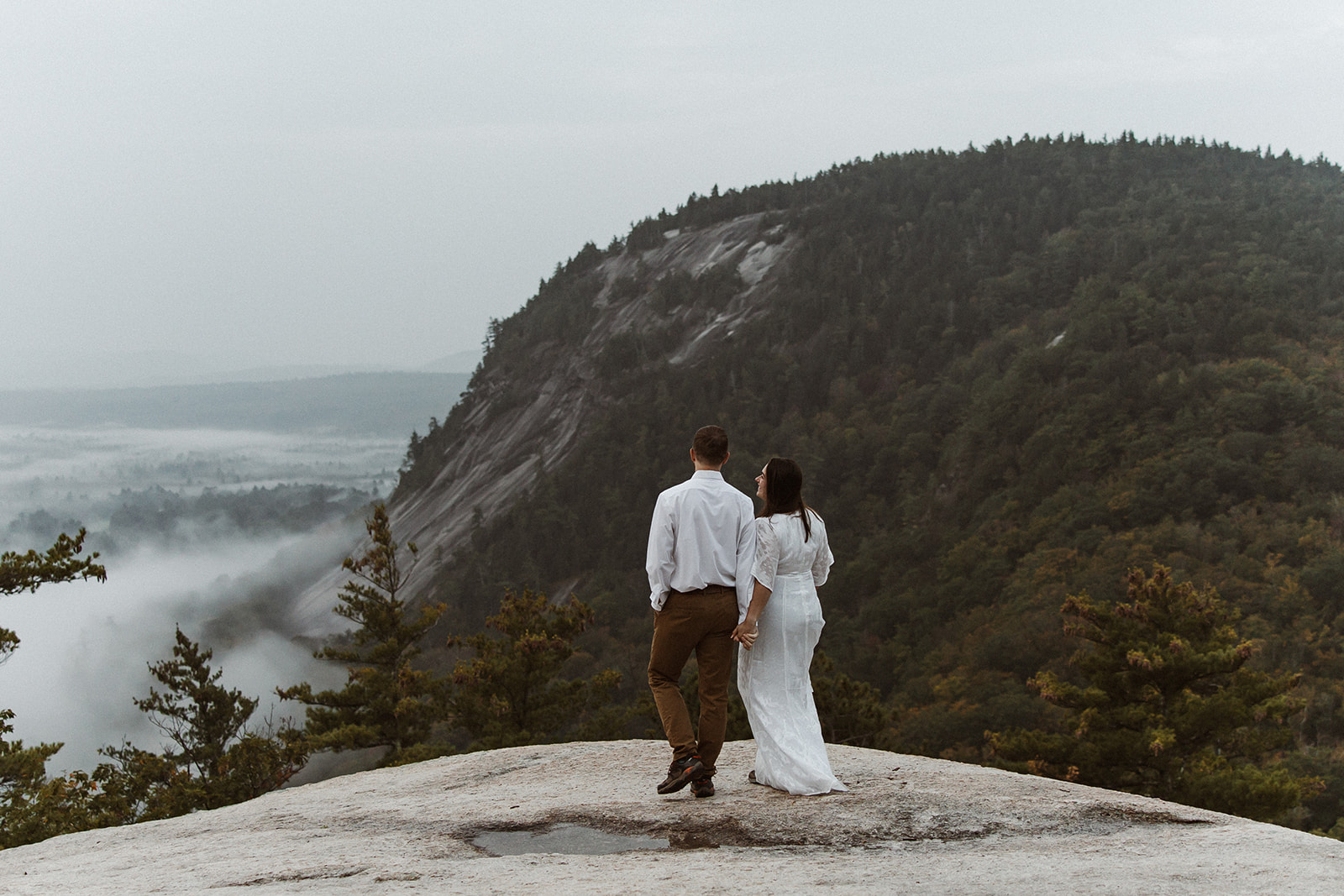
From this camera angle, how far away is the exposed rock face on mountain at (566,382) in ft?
344

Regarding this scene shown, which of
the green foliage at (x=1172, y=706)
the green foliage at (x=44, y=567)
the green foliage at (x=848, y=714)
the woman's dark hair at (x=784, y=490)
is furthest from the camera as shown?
the green foliage at (x=848, y=714)

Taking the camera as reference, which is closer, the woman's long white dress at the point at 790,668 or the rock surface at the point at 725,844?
the rock surface at the point at 725,844

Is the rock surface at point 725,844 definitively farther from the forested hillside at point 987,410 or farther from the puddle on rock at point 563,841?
the forested hillside at point 987,410

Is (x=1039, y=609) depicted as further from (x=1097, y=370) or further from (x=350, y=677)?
(x=350, y=677)

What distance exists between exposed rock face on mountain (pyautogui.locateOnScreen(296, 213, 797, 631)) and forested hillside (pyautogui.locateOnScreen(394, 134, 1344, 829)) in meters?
0.74

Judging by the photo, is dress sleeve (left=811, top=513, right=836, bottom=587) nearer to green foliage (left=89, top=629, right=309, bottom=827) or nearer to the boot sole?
the boot sole

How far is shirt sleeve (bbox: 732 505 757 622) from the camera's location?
21.8 ft

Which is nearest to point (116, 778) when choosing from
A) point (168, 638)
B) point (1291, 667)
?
point (1291, 667)

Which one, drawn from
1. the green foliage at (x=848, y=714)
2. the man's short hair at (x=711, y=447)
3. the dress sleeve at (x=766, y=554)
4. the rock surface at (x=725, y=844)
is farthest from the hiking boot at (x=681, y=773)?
the green foliage at (x=848, y=714)

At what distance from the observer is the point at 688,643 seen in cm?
671

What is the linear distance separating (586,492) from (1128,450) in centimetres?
4871

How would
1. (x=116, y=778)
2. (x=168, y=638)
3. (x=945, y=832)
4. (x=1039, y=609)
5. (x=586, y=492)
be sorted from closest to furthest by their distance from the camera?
(x=945, y=832) < (x=116, y=778) < (x=1039, y=609) < (x=586, y=492) < (x=168, y=638)

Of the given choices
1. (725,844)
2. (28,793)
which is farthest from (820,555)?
(28,793)

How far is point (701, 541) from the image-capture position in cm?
656
